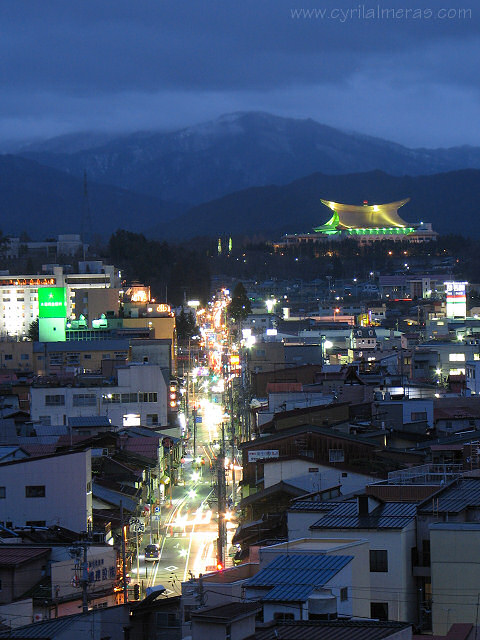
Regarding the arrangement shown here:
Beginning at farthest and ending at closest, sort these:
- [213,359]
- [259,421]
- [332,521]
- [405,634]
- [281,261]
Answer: [281,261] → [213,359] → [259,421] → [332,521] → [405,634]

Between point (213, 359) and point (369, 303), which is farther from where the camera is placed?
point (369, 303)

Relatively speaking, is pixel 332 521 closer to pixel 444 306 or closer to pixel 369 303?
pixel 444 306

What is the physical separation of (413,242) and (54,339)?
207 ft

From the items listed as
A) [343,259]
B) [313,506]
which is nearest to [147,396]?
[313,506]

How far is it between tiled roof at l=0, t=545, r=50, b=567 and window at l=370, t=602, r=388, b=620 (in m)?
3.19

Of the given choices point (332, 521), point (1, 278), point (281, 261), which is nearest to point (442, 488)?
point (332, 521)

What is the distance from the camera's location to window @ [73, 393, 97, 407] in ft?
97.1

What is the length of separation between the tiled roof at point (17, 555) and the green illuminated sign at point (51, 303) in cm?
3825

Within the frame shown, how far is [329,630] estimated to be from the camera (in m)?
7.50

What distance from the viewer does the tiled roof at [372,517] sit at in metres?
10.8

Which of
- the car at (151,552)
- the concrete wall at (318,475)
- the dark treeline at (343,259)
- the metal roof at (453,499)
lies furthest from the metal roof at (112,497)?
the dark treeline at (343,259)

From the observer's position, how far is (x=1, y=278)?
227ft

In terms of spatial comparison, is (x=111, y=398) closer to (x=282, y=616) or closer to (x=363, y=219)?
(x=282, y=616)

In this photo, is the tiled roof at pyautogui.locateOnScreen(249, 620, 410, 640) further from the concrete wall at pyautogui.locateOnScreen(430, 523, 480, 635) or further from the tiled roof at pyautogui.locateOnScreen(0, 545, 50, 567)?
the tiled roof at pyautogui.locateOnScreen(0, 545, 50, 567)
